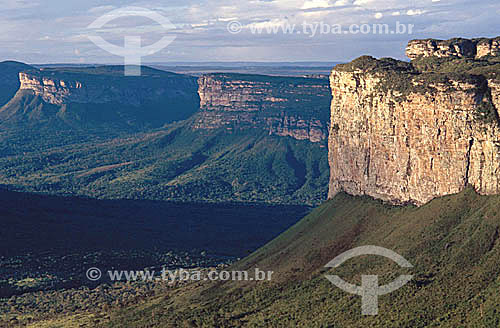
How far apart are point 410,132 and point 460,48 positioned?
1505 centimetres

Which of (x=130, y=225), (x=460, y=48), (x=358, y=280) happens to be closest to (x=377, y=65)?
(x=460, y=48)

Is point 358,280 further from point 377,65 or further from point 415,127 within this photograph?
point 377,65

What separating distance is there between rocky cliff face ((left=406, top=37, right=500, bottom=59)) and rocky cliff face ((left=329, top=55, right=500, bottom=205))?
0.79 meters

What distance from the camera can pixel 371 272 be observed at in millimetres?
64188

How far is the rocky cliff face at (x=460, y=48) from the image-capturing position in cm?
7994

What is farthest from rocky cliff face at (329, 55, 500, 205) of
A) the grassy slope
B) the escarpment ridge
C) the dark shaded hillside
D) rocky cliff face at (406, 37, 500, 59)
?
the dark shaded hillside

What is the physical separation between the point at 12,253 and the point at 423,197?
200ft

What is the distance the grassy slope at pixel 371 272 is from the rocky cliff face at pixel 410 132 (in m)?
2.07

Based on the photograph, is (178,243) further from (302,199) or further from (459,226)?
(459,226)

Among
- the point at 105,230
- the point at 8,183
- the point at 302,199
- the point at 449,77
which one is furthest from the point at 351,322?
the point at 8,183

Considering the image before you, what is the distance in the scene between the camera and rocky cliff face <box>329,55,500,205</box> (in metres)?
64.9

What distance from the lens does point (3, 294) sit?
298ft

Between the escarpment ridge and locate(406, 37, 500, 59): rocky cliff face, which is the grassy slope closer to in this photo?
the escarpment ridge

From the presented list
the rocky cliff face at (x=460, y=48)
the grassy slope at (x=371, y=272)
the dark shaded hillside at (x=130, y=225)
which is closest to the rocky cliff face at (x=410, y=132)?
the rocky cliff face at (x=460, y=48)
